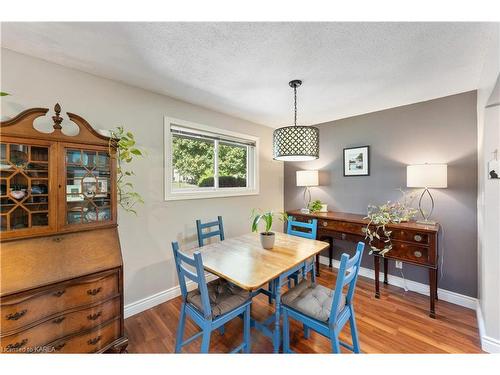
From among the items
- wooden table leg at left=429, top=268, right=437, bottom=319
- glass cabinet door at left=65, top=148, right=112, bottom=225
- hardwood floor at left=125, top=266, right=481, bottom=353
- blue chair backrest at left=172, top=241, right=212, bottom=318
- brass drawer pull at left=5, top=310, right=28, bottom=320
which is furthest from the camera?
wooden table leg at left=429, top=268, right=437, bottom=319

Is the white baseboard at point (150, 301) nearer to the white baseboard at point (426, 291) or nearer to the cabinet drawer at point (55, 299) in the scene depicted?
the cabinet drawer at point (55, 299)

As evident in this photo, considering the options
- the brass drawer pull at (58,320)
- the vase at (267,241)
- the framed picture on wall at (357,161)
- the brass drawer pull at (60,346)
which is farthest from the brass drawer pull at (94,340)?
the framed picture on wall at (357,161)

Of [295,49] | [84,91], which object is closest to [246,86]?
[295,49]

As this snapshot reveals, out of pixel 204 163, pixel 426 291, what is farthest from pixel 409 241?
pixel 204 163

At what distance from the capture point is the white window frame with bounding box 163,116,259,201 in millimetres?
2348

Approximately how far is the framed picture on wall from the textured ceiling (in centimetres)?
80

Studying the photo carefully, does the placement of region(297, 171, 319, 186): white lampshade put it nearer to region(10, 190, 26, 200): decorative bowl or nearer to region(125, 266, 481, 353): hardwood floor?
region(125, 266, 481, 353): hardwood floor

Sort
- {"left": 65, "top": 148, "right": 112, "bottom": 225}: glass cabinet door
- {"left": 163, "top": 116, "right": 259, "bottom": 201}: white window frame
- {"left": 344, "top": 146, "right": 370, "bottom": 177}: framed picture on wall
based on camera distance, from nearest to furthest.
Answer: {"left": 65, "top": 148, "right": 112, "bottom": 225}: glass cabinet door, {"left": 163, "top": 116, "right": 259, "bottom": 201}: white window frame, {"left": 344, "top": 146, "right": 370, "bottom": 177}: framed picture on wall

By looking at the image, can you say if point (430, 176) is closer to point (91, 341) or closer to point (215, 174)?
point (215, 174)

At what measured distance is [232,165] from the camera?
3.19 metres

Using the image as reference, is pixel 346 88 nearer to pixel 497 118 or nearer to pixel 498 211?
pixel 497 118

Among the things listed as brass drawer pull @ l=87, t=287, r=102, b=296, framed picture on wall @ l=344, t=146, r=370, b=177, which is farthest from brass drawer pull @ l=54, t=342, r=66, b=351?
framed picture on wall @ l=344, t=146, r=370, b=177

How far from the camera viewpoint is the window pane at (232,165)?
9.95 ft

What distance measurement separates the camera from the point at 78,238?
1518 mm
